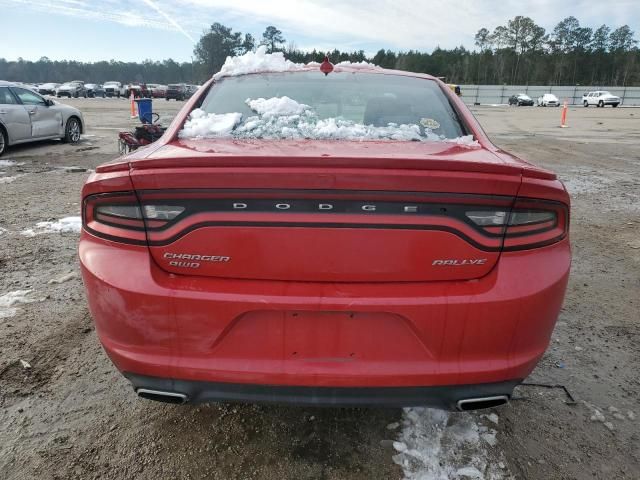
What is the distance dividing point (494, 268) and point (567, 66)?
108 m

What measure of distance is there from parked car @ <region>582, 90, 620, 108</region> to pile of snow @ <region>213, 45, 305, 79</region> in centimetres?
5419

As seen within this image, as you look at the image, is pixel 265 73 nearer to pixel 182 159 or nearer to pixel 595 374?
pixel 182 159

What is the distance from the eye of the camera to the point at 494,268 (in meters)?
1.76

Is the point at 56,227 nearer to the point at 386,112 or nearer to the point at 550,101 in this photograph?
the point at 386,112

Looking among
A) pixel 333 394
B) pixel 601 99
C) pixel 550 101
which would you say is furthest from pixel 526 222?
pixel 550 101

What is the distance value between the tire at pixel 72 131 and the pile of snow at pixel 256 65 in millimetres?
Answer: 10741

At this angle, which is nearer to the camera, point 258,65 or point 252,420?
point 252,420

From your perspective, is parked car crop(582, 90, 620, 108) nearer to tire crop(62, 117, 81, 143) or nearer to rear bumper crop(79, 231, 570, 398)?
tire crop(62, 117, 81, 143)

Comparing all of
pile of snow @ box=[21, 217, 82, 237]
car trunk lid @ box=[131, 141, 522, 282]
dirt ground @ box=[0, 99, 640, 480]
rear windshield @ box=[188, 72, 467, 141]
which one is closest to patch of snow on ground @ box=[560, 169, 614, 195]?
dirt ground @ box=[0, 99, 640, 480]

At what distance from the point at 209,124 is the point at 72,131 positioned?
11908 mm

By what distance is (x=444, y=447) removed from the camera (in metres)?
2.18

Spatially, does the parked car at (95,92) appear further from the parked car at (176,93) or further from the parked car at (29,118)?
the parked car at (29,118)

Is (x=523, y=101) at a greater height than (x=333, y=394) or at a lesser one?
greater

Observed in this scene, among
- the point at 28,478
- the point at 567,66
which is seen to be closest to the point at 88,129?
the point at 28,478
